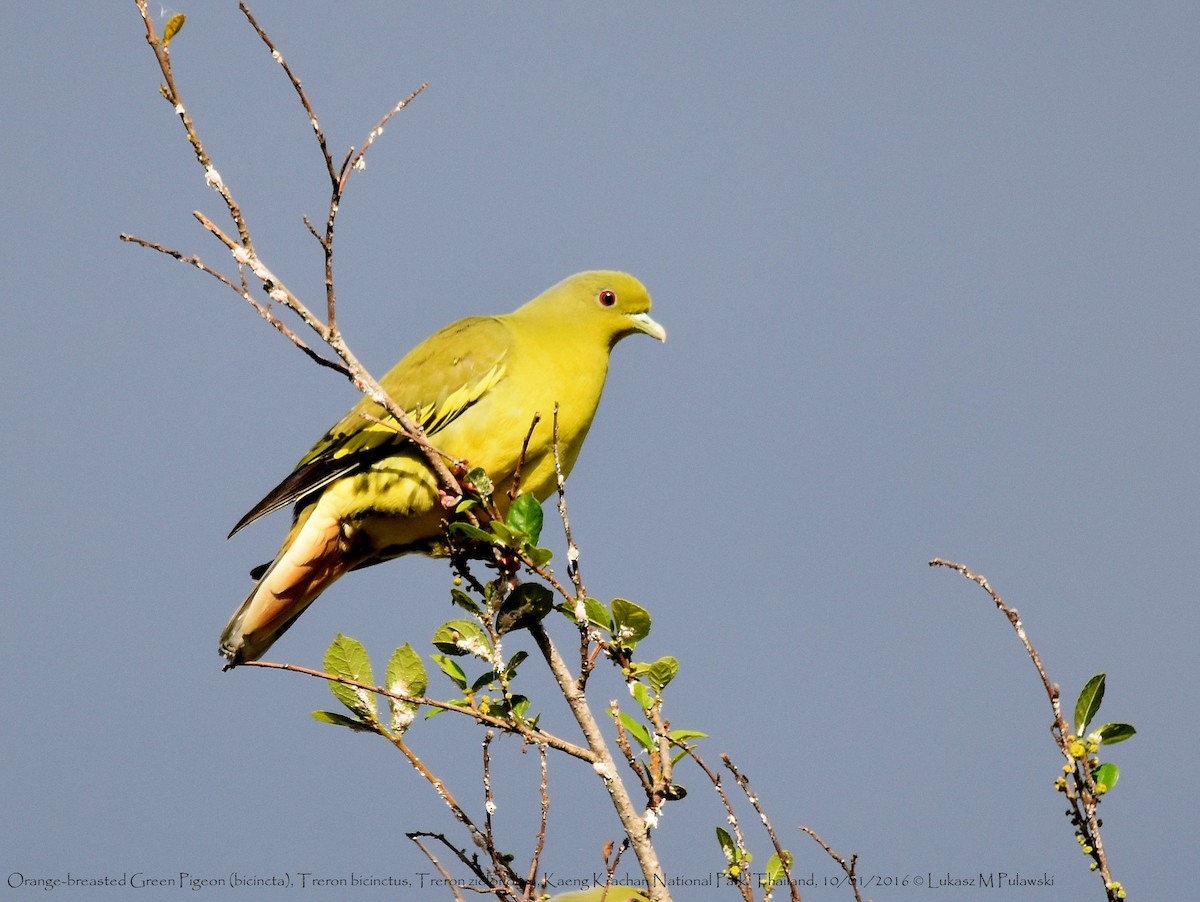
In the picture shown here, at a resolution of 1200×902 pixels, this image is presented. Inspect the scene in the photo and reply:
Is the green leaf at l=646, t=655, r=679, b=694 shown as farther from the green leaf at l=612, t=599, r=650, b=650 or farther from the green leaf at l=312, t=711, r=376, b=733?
the green leaf at l=312, t=711, r=376, b=733

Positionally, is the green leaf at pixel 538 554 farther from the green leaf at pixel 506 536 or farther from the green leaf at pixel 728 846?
the green leaf at pixel 728 846

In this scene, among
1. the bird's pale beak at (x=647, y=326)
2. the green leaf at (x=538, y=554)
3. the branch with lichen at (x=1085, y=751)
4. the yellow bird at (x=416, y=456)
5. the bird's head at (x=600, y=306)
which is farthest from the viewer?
the bird's pale beak at (x=647, y=326)

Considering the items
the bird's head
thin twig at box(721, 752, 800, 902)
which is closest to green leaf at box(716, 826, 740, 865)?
thin twig at box(721, 752, 800, 902)

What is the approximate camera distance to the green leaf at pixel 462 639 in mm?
2805

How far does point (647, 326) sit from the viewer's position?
4773mm

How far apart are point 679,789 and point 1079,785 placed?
84cm

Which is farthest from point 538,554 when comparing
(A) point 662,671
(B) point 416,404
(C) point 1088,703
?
(B) point 416,404

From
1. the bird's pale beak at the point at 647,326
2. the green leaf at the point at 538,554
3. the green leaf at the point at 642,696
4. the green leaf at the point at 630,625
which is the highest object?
the bird's pale beak at the point at 647,326

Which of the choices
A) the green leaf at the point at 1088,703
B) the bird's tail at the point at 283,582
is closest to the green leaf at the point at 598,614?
the green leaf at the point at 1088,703

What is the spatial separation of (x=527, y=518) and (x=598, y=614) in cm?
31

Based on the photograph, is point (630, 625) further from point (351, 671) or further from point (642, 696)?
point (351, 671)

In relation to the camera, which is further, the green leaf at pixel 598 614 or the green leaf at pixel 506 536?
the green leaf at pixel 506 536

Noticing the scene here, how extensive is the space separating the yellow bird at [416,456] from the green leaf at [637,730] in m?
1.37

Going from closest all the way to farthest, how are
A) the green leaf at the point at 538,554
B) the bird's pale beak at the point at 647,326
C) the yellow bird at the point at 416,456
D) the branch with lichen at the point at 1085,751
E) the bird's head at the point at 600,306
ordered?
the branch with lichen at the point at 1085,751 < the green leaf at the point at 538,554 < the yellow bird at the point at 416,456 < the bird's head at the point at 600,306 < the bird's pale beak at the point at 647,326
